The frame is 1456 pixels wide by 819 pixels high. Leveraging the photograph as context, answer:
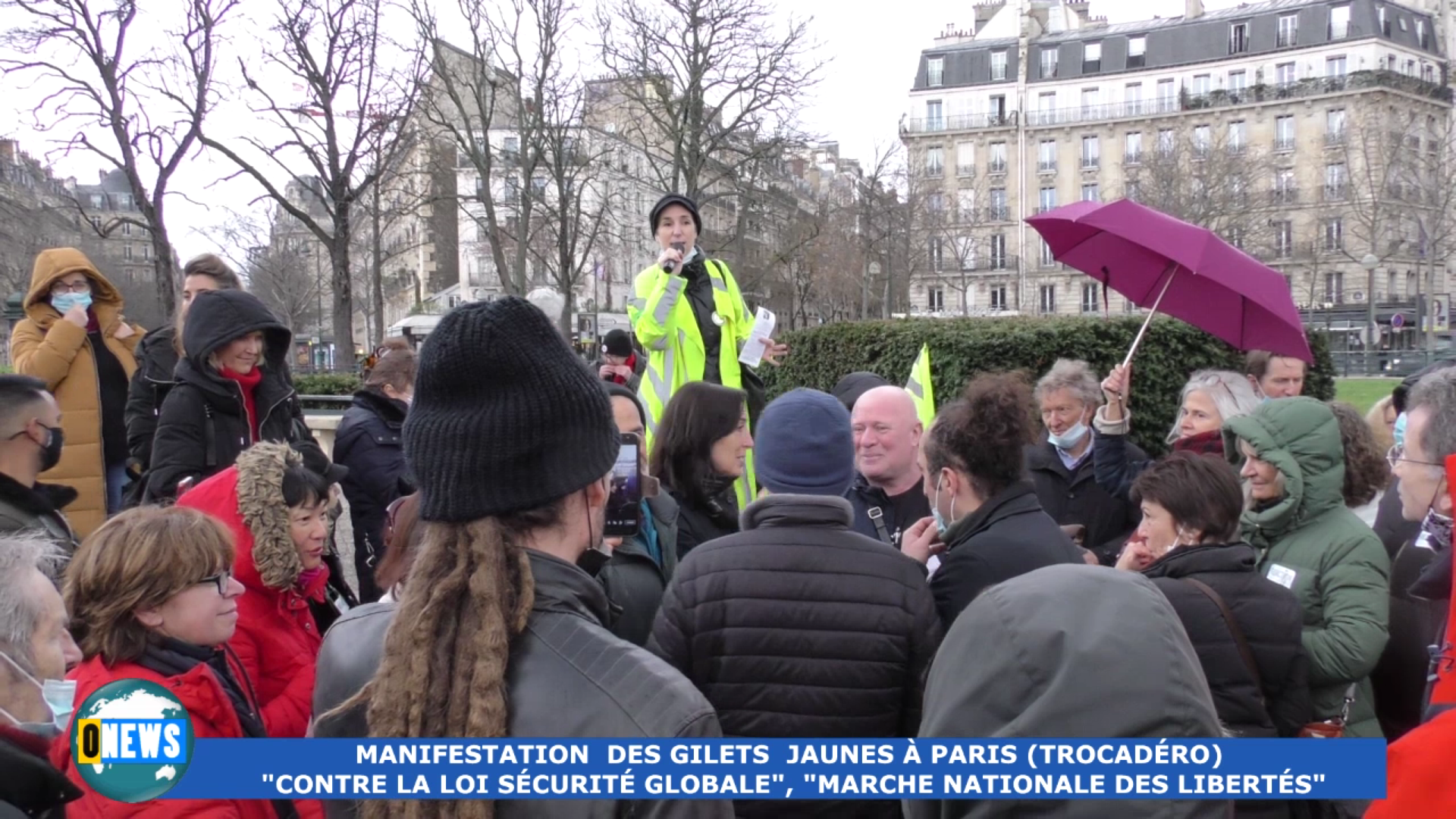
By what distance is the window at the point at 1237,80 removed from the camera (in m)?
72.1

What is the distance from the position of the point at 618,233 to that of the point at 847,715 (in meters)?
38.2

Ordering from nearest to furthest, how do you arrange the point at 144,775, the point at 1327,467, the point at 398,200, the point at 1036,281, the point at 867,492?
the point at 144,775 → the point at 1327,467 → the point at 867,492 → the point at 398,200 → the point at 1036,281

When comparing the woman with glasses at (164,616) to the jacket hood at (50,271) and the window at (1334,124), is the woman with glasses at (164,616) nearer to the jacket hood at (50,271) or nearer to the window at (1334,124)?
the jacket hood at (50,271)

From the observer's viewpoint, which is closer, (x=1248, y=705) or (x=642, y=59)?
(x=1248, y=705)

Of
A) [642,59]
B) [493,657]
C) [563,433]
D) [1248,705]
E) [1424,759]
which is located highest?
[642,59]

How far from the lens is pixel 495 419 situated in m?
1.72

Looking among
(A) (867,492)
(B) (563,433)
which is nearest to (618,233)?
(A) (867,492)

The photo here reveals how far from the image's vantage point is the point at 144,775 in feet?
7.79

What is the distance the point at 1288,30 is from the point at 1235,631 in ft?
266

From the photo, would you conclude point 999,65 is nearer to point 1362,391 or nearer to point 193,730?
point 1362,391

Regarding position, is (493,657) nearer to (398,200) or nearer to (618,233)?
(398,200)

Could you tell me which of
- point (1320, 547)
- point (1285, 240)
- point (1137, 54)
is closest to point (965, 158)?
point (1137, 54)

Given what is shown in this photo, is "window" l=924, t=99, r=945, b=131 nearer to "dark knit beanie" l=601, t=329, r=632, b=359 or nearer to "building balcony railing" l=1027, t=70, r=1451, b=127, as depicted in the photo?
"building balcony railing" l=1027, t=70, r=1451, b=127

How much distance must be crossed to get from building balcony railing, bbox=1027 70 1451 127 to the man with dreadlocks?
74.8 meters
